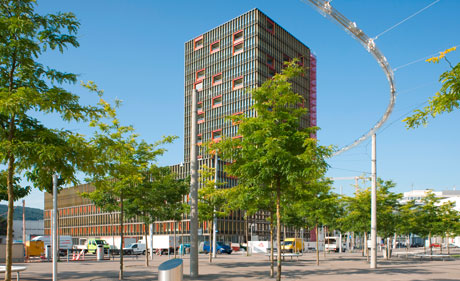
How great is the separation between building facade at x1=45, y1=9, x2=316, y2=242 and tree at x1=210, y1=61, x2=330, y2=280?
292 feet

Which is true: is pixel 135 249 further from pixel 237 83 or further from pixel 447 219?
pixel 237 83

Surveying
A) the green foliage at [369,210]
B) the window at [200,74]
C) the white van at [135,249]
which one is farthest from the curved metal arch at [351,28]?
the window at [200,74]

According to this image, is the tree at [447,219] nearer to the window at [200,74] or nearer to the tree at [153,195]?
the tree at [153,195]

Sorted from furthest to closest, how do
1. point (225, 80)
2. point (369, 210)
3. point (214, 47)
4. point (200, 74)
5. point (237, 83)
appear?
1. point (200, 74)
2. point (214, 47)
3. point (225, 80)
4. point (237, 83)
5. point (369, 210)

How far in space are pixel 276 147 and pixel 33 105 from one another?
8.67m

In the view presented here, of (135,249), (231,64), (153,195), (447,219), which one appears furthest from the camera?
(231,64)

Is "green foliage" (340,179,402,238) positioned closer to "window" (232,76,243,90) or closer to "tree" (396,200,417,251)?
"tree" (396,200,417,251)

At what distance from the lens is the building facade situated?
4643 inches

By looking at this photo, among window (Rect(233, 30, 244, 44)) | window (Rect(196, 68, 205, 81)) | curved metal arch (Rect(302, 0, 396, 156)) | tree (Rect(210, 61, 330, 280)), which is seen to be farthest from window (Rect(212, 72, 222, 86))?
tree (Rect(210, 61, 330, 280))

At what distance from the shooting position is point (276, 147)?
673 inches

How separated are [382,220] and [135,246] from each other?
36450 mm

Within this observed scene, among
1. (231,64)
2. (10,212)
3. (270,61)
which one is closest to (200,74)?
(231,64)

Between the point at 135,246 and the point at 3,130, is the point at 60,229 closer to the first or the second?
the point at 135,246

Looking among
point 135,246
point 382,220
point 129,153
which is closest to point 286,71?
point 129,153
